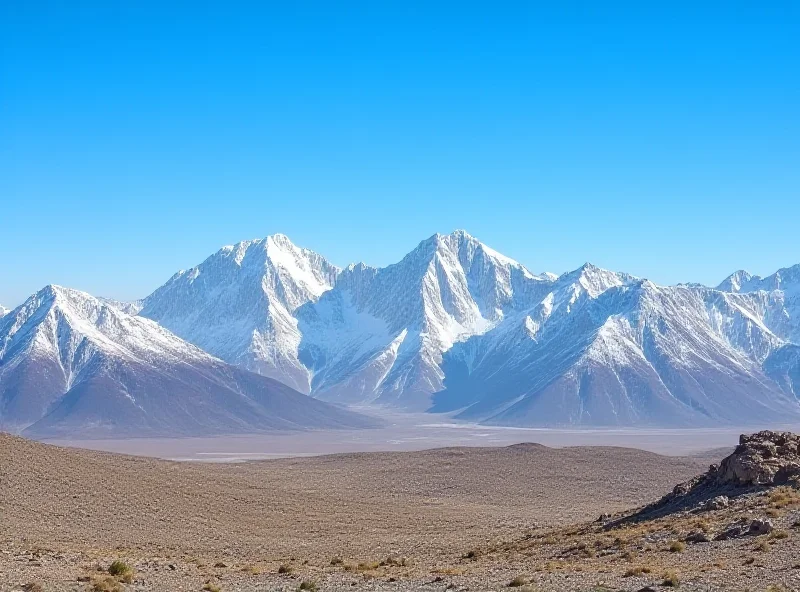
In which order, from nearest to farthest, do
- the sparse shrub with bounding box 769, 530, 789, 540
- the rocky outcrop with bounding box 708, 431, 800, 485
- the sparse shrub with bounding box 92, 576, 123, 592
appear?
1. the sparse shrub with bounding box 92, 576, 123, 592
2. the sparse shrub with bounding box 769, 530, 789, 540
3. the rocky outcrop with bounding box 708, 431, 800, 485

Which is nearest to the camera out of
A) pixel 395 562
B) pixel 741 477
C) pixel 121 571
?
pixel 121 571

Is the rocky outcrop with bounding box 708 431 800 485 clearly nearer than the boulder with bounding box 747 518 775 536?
No

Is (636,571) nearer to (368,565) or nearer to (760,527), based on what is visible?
(760,527)

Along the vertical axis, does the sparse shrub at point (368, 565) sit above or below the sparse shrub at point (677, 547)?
below

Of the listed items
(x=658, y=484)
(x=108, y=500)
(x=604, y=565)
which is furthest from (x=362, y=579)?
(x=658, y=484)

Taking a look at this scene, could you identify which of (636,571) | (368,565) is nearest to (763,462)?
(636,571)

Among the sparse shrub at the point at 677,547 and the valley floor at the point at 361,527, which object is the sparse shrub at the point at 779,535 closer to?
the valley floor at the point at 361,527

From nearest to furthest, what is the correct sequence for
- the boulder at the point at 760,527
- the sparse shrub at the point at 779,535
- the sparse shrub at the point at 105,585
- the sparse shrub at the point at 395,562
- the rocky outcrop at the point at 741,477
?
1. the sparse shrub at the point at 105,585
2. the sparse shrub at the point at 779,535
3. the boulder at the point at 760,527
4. the sparse shrub at the point at 395,562
5. the rocky outcrop at the point at 741,477

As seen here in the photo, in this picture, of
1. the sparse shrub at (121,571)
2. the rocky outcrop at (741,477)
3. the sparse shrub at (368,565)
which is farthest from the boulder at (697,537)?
the sparse shrub at (121,571)

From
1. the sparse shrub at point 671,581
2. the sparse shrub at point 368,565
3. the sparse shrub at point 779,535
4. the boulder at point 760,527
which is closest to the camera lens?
the sparse shrub at point 671,581

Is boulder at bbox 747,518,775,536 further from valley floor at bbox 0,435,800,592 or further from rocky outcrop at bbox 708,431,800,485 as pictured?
rocky outcrop at bbox 708,431,800,485

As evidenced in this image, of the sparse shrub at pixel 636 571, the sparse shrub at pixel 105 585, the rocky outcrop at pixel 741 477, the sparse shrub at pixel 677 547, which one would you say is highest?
the rocky outcrop at pixel 741 477

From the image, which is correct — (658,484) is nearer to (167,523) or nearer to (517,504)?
(517,504)

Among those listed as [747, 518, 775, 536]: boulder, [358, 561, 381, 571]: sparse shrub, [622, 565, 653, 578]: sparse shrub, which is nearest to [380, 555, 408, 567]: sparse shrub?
[358, 561, 381, 571]: sparse shrub
